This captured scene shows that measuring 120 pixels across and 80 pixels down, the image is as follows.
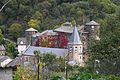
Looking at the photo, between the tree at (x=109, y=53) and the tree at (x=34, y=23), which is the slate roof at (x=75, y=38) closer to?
the tree at (x=34, y=23)

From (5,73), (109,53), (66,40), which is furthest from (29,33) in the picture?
(5,73)

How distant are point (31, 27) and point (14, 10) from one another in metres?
6.26

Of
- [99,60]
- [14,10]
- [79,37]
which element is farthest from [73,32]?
[99,60]

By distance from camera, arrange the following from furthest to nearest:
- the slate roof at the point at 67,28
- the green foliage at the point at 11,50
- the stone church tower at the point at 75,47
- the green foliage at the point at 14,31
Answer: the green foliage at the point at 14,31, the slate roof at the point at 67,28, the green foliage at the point at 11,50, the stone church tower at the point at 75,47

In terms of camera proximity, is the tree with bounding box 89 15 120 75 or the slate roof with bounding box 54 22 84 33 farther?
the slate roof with bounding box 54 22 84 33

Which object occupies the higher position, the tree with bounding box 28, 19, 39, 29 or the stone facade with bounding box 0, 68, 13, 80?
the stone facade with bounding box 0, 68, 13, 80

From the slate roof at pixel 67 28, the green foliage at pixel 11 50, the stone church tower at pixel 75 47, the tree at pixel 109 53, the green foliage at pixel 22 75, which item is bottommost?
the green foliage at pixel 11 50

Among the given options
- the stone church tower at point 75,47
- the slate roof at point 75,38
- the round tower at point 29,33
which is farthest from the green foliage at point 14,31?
the slate roof at point 75,38

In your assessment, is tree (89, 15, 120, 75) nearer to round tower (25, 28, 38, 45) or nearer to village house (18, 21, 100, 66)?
village house (18, 21, 100, 66)

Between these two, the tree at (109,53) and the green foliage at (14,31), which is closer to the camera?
the tree at (109,53)

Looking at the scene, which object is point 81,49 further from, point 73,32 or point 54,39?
point 54,39

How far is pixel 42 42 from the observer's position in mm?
51906

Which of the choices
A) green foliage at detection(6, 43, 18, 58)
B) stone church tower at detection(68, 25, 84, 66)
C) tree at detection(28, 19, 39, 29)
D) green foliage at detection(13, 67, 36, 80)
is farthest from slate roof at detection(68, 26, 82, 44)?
green foliage at detection(13, 67, 36, 80)

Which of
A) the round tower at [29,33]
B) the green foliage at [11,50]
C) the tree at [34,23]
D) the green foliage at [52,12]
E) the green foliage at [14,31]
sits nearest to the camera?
the green foliage at [11,50]
